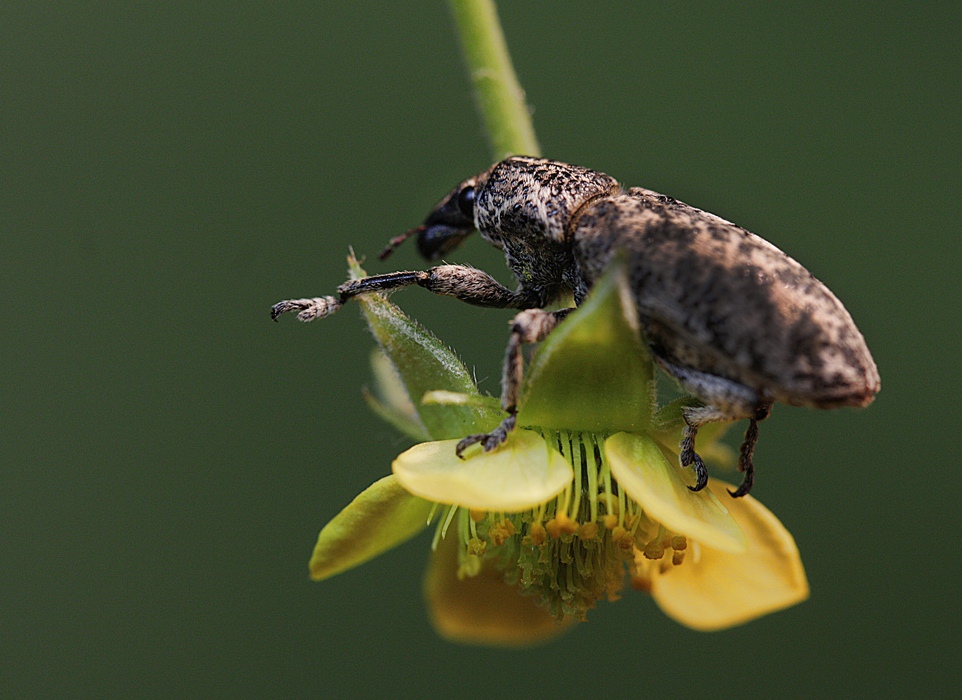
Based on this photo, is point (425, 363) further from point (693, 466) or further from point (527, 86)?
point (527, 86)

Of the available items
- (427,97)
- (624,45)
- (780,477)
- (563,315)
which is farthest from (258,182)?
(563,315)

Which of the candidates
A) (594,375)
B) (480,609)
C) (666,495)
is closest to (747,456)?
(666,495)

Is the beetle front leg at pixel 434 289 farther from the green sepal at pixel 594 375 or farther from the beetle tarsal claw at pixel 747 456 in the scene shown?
the beetle tarsal claw at pixel 747 456

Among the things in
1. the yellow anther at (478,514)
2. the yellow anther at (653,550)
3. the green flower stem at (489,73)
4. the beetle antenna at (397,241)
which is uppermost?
the green flower stem at (489,73)

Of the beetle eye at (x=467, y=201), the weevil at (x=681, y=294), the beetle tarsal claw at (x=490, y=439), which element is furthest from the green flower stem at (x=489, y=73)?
the beetle tarsal claw at (x=490, y=439)

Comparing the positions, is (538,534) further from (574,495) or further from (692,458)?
(692,458)

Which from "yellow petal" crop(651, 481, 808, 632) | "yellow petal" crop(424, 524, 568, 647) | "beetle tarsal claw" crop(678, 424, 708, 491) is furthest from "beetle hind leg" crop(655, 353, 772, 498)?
"yellow petal" crop(424, 524, 568, 647)

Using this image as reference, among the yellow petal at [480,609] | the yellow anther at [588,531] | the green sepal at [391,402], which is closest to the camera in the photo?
the yellow anther at [588,531]
